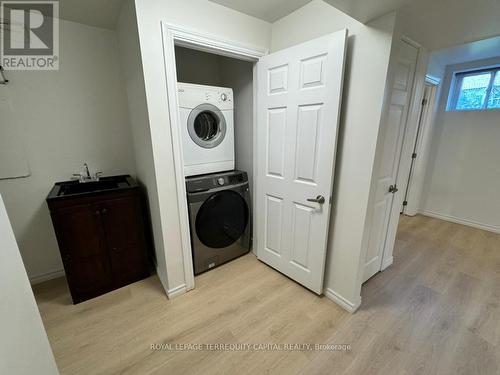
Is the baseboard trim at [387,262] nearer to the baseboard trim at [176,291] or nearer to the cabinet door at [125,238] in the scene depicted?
the baseboard trim at [176,291]

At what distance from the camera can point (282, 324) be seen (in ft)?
5.14

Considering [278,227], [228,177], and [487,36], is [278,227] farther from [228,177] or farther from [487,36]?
[487,36]

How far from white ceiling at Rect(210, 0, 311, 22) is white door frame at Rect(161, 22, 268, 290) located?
0.23m

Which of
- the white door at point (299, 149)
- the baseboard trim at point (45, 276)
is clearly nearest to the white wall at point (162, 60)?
the white door at point (299, 149)

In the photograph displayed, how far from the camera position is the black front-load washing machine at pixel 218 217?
190 cm

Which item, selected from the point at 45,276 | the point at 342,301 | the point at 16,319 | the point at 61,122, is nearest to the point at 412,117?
the point at 342,301

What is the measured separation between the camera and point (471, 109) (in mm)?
2957

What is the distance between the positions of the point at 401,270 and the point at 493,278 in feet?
2.62

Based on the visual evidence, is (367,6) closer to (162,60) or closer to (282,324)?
(162,60)

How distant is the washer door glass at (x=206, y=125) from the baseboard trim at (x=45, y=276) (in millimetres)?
1872

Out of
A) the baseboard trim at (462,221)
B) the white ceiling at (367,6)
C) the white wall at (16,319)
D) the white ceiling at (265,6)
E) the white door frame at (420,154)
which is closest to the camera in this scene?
the white wall at (16,319)

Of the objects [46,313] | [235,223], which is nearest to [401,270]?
[235,223]

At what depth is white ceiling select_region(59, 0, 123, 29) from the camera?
1509 mm

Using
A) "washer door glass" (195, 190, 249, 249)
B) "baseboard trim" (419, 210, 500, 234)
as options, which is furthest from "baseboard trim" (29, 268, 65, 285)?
"baseboard trim" (419, 210, 500, 234)
